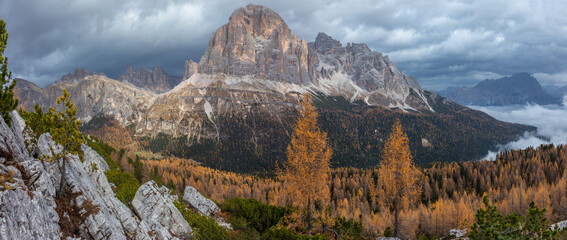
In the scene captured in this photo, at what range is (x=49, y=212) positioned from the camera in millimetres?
16734

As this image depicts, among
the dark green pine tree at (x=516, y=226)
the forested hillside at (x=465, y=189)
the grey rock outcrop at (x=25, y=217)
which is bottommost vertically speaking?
the forested hillside at (x=465, y=189)

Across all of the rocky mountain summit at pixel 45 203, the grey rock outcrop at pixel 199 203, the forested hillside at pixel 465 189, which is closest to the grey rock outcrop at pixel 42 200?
the rocky mountain summit at pixel 45 203

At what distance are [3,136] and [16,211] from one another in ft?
23.8

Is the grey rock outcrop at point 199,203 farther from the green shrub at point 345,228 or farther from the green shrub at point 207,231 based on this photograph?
the green shrub at point 345,228

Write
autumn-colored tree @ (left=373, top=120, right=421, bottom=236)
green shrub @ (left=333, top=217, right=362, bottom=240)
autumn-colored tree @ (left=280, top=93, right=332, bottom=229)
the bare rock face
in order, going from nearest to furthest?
the bare rock face, autumn-colored tree @ (left=280, top=93, right=332, bottom=229), green shrub @ (left=333, top=217, right=362, bottom=240), autumn-colored tree @ (left=373, top=120, right=421, bottom=236)

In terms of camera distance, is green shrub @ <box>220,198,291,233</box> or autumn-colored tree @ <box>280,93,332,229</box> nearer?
autumn-colored tree @ <box>280,93,332,229</box>

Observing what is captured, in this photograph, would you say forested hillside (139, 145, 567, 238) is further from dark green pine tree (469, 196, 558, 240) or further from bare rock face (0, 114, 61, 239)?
bare rock face (0, 114, 61, 239)

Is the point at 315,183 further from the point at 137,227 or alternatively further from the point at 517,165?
the point at 517,165

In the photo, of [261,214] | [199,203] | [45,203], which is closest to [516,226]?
[45,203]

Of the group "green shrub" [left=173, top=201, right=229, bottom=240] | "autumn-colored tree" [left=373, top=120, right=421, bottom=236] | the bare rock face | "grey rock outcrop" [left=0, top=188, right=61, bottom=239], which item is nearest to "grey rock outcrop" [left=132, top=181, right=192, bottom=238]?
"green shrub" [left=173, top=201, right=229, bottom=240]

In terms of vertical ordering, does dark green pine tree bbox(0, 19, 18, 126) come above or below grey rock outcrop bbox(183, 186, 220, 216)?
above

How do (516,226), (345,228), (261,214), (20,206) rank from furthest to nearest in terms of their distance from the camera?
(261,214), (345,228), (516,226), (20,206)

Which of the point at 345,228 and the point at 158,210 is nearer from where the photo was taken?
the point at 158,210

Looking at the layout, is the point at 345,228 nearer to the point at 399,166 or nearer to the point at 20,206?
the point at 399,166
